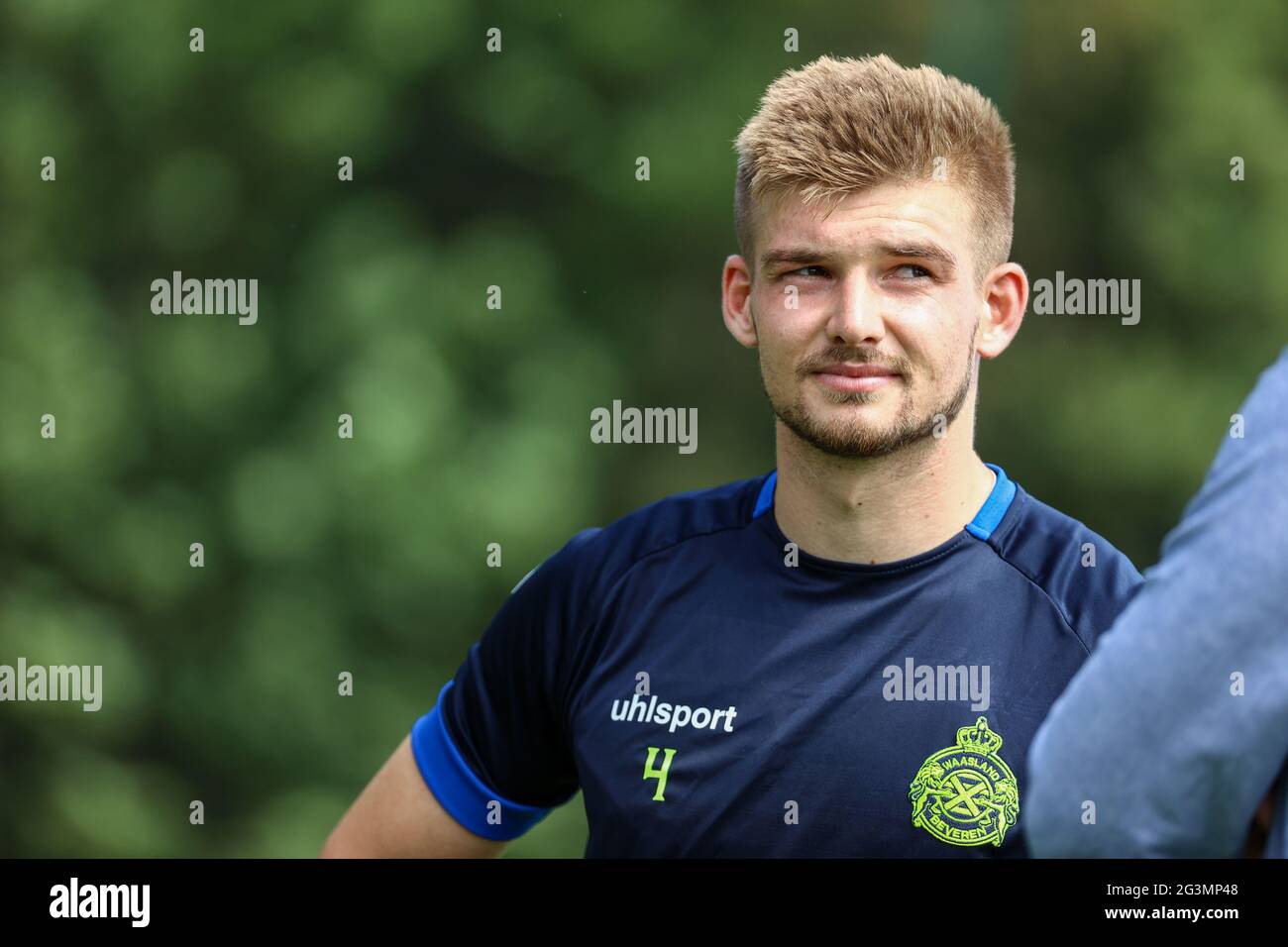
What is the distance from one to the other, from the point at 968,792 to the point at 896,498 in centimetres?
41

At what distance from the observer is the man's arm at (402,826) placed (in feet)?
8.23

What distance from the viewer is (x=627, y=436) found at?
19.4 ft

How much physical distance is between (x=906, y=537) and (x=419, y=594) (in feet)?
12.3

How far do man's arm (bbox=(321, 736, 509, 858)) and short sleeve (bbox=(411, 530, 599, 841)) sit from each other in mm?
23

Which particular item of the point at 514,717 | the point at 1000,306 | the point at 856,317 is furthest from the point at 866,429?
the point at 514,717

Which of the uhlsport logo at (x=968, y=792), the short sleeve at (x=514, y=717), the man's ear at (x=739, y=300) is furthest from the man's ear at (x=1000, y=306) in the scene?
the short sleeve at (x=514, y=717)

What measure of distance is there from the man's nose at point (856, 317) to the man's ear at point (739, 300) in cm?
23

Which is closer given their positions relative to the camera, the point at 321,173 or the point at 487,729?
the point at 487,729

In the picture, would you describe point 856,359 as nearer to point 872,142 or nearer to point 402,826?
point 872,142

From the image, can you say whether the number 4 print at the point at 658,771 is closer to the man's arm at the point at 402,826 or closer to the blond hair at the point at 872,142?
the man's arm at the point at 402,826

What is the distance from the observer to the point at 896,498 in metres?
2.11
